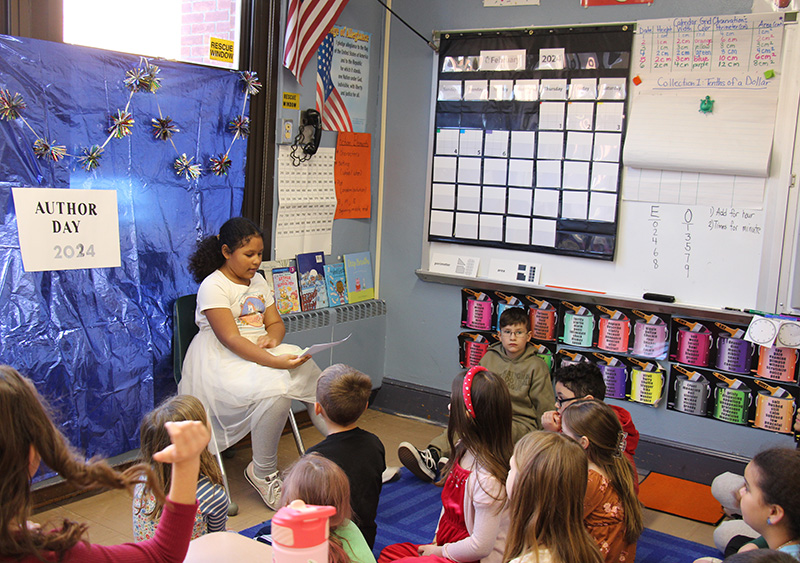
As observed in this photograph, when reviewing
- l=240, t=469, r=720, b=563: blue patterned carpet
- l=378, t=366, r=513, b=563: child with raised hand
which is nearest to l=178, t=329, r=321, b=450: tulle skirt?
l=240, t=469, r=720, b=563: blue patterned carpet

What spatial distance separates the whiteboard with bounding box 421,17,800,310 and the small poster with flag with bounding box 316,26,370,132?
1.49m

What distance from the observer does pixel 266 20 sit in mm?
3795

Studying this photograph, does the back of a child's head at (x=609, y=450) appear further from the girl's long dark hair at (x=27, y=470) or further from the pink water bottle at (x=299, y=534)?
the girl's long dark hair at (x=27, y=470)

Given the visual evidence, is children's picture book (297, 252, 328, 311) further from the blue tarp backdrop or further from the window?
the window

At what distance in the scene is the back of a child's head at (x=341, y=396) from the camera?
228 centimetres

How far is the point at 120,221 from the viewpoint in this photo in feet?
10.3

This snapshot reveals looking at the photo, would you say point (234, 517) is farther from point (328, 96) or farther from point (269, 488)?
point (328, 96)

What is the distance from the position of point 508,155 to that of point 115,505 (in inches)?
107

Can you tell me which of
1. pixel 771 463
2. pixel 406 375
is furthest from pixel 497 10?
pixel 771 463

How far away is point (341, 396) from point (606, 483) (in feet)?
2.81

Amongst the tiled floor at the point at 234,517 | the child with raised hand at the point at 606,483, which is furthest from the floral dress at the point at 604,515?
the tiled floor at the point at 234,517

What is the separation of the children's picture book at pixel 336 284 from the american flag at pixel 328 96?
2.75 feet

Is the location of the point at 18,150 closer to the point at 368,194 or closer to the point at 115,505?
the point at 115,505

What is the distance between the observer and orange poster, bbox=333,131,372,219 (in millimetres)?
4398
